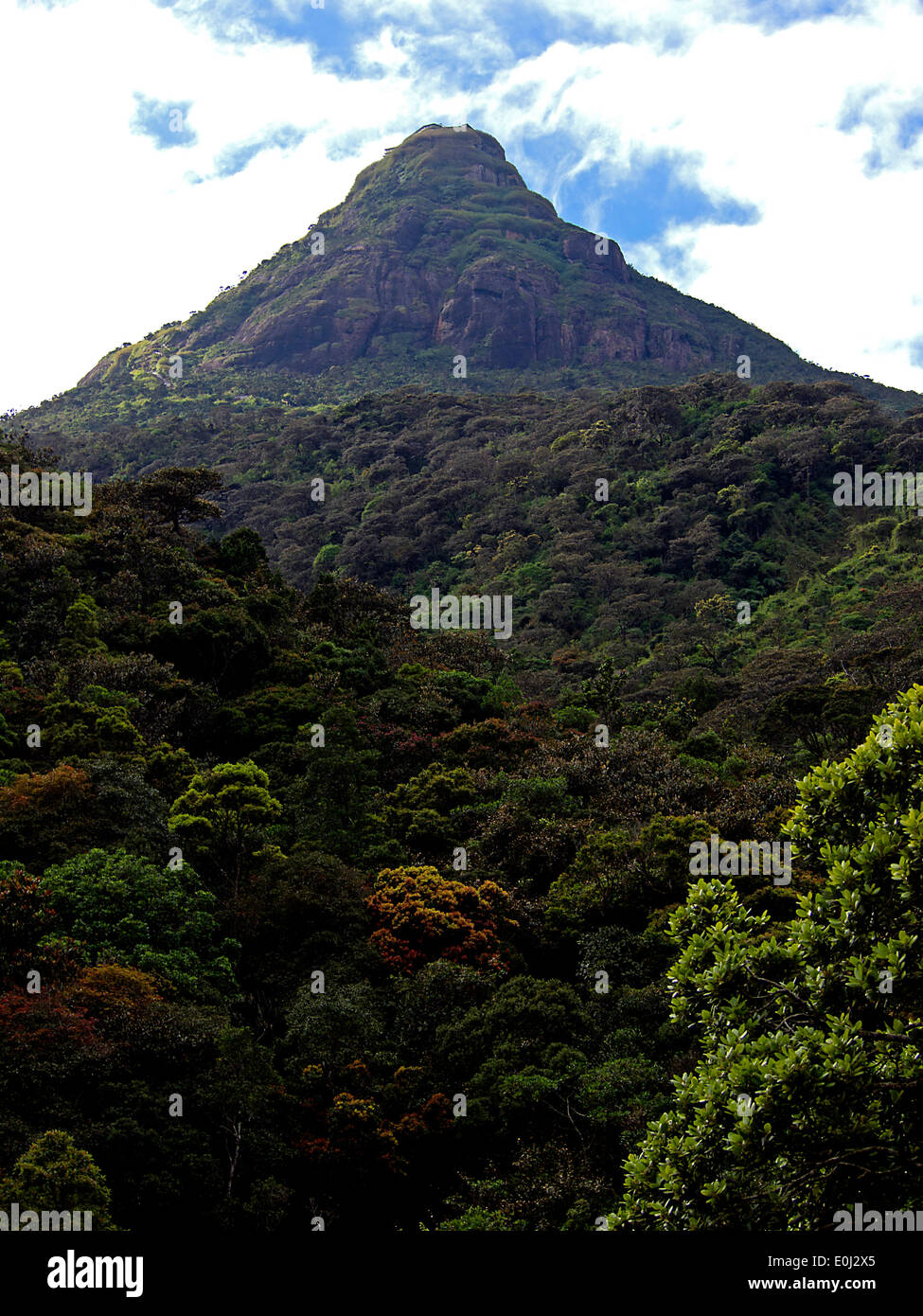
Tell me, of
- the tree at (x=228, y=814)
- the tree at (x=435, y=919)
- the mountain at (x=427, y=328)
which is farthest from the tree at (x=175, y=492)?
the mountain at (x=427, y=328)

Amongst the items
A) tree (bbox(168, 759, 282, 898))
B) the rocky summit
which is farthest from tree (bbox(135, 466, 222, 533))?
the rocky summit

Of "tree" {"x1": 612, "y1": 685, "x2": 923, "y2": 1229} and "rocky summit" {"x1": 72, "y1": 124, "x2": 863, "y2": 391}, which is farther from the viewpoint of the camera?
"rocky summit" {"x1": 72, "y1": 124, "x2": 863, "y2": 391}

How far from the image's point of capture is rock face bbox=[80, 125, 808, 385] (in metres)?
134

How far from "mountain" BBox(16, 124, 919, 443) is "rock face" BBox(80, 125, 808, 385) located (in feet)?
0.79

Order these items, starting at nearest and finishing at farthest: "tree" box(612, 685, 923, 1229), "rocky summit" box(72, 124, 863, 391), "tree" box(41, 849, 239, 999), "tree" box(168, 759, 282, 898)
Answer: "tree" box(612, 685, 923, 1229) → "tree" box(41, 849, 239, 999) → "tree" box(168, 759, 282, 898) → "rocky summit" box(72, 124, 863, 391)

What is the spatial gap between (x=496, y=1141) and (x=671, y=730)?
1970 cm

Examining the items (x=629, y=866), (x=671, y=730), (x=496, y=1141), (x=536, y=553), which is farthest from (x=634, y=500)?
(x=496, y=1141)

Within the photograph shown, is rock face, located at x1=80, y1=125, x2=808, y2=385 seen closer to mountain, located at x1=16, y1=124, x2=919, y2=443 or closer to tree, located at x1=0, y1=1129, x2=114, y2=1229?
mountain, located at x1=16, y1=124, x2=919, y2=443

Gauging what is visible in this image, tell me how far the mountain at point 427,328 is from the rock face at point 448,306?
24 cm

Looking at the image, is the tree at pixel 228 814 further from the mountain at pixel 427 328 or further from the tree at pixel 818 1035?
the mountain at pixel 427 328

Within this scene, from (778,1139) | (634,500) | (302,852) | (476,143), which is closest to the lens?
(778,1139)
